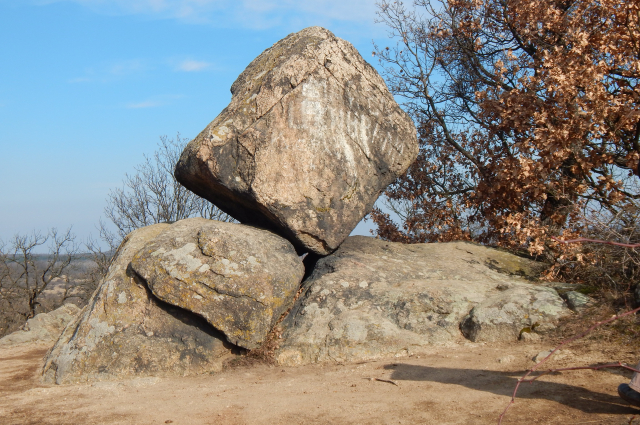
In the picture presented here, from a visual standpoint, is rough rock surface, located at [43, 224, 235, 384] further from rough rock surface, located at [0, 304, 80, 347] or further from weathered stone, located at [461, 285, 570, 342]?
weathered stone, located at [461, 285, 570, 342]

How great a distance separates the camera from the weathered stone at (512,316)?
637cm

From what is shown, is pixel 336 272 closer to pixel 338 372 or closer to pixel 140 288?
pixel 338 372

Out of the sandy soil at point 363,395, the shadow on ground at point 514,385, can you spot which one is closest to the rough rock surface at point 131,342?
the sandy soil at point 363,395

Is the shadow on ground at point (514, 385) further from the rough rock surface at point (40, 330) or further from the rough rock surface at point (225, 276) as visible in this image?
the rough rock surface at point (40, 330)

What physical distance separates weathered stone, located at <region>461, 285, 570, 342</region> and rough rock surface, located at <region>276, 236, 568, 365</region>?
0.04m

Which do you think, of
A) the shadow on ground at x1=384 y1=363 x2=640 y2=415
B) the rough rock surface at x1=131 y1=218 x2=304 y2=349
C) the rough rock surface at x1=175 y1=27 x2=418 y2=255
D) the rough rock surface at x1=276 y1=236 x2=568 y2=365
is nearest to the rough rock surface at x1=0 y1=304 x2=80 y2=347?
the rough rock surface at x1=131 y1=218 x2=304 y2=349

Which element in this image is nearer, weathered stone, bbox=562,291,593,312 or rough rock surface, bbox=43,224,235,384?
rough rock surface, bbox=43,224,235,384

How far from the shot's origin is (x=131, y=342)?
648cm

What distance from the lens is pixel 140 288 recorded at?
6.88 metres

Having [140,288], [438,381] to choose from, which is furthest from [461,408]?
[140,288]

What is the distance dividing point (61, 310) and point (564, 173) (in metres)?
10.5

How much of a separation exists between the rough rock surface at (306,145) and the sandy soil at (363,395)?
7.37 ft

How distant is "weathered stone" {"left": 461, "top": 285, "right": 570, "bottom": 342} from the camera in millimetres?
6371

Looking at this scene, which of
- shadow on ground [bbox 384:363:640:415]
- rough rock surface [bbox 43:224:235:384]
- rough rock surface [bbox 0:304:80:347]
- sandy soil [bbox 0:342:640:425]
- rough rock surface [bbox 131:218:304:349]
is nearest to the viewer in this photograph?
shadow on ground [bbox 384:363:640:415]
